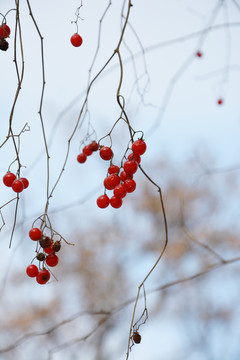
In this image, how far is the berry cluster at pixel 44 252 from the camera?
605 mm

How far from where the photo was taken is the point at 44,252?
0.65 metres

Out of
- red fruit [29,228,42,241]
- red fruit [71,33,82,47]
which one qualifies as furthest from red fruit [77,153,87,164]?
red fruit [29,228,42,241]

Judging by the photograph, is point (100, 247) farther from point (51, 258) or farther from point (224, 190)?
point (51, 258)

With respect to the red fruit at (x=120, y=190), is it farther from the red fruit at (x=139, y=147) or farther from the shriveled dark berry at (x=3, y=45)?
the shriveled dark berry at (x=3, y=45)

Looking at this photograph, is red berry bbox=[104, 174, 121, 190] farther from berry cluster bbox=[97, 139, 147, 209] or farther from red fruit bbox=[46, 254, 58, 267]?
red fruit bbox=[46, 254, 58, 267]

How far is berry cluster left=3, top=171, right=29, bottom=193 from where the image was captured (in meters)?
0.64

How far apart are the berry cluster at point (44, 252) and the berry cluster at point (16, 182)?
7cm

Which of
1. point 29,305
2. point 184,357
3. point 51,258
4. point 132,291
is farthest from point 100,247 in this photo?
point 51,258

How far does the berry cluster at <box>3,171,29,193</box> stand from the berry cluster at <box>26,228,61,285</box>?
7cm

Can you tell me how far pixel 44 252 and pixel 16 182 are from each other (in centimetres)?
11

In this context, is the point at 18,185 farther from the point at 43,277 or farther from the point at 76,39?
the point at 76,39

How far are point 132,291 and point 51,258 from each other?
415cm

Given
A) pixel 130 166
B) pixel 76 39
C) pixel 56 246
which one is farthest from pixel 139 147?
pixel 76 39

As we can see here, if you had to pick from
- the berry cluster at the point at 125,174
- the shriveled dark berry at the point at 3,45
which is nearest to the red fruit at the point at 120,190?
the berry cluster at the point at 125,174
